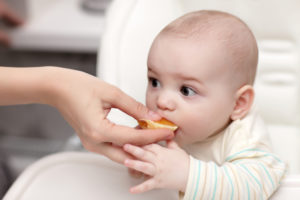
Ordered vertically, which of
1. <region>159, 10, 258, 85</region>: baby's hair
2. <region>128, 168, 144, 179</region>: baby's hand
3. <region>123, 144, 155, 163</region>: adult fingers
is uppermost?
<region>159, 10, 258, 85</region>: baby's hair

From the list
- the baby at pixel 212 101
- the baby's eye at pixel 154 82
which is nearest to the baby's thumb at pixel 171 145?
the baby at pixel 212 101

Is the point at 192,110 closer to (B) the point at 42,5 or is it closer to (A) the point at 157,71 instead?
(A) the point at 157,71

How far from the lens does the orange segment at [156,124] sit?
2.14 ft

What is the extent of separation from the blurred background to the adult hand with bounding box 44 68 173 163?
0.87 meters

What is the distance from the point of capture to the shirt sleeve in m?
0.61

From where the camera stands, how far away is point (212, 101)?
71 centimetres

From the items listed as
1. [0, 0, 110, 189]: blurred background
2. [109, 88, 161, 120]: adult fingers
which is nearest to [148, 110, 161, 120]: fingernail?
[109, 88, 161, 120]: adult fingers

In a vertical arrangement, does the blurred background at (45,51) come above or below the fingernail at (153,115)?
below

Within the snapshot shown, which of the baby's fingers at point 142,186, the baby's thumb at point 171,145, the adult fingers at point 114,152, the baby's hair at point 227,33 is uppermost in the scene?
the baby's hair at point 227,33

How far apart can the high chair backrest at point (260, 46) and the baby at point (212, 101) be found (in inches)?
6.6

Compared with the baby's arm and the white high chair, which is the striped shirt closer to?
the baby's arm

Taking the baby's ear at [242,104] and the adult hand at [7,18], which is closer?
the baby's ear at [242,104]

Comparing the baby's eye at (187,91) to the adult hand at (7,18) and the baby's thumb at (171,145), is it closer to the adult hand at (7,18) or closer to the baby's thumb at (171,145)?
the baby's thumb at (171,145)

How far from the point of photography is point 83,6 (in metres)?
1.83
